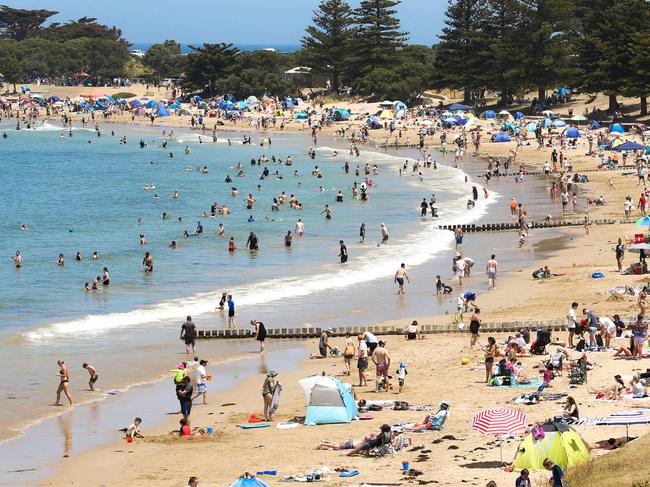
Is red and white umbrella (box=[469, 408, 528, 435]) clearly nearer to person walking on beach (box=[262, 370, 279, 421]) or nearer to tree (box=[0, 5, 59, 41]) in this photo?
person walking on beach (box=[262, 370, 279, 421])

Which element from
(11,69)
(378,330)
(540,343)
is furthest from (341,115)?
(540,343)

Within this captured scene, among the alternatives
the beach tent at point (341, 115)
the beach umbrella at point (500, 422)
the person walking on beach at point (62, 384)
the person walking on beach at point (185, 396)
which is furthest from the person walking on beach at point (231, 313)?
the beach tent at point (341, 115)

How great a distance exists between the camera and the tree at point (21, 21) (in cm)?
16700

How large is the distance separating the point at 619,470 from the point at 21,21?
16735 cm

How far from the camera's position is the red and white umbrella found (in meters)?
15.7

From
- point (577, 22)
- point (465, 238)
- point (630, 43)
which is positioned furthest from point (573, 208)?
point (577, 22)

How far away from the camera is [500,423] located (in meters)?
15.7

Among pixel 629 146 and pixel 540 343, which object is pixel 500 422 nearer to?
pixel 540 343

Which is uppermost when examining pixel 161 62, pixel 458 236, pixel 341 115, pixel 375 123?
pixel 161 62

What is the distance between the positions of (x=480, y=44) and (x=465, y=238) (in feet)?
160

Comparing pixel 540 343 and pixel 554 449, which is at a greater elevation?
pixel 554 449

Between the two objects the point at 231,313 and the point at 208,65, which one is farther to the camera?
the point at 208,65

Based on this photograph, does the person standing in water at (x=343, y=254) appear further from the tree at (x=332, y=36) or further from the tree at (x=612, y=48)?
the tree at (x=332, y=36)

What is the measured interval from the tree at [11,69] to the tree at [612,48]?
84.0 metres
